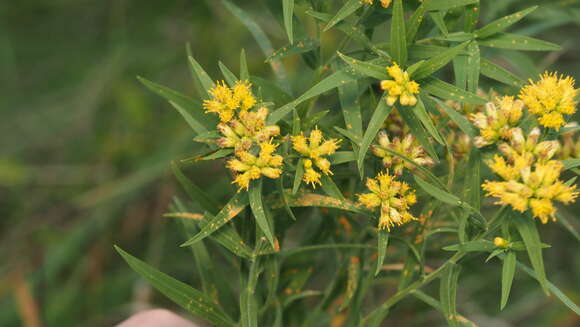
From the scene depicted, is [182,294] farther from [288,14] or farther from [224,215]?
[288,14]

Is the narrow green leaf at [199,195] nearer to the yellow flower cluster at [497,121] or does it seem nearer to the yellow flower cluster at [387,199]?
the yellow flower cluster at [387,199]

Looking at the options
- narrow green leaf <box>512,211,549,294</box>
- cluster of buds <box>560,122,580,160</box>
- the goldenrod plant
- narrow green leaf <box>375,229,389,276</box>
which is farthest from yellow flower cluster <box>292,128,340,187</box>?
cluster of buds <box>560,122,580,160</box>

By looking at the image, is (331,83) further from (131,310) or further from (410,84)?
(131,310)

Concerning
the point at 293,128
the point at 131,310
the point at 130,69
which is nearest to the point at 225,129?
the point at 293,128

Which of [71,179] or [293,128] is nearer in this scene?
[293,128]

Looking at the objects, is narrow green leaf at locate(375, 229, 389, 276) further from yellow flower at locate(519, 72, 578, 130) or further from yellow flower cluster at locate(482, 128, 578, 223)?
yellow flower at locate(519, 72, 578, 130)

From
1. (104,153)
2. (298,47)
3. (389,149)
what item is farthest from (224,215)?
(104,153)
